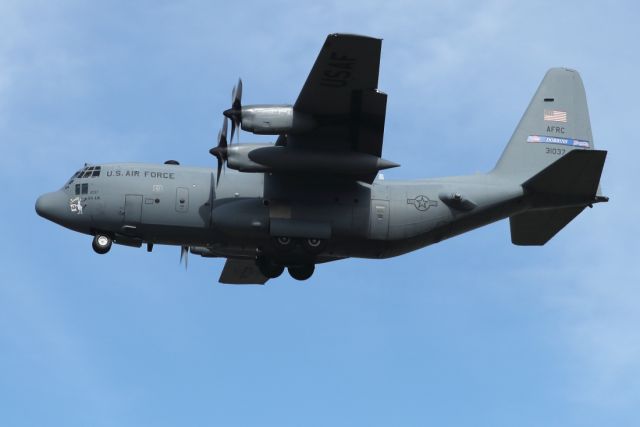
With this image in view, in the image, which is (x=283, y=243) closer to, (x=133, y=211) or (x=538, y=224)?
(x=133, y=211)

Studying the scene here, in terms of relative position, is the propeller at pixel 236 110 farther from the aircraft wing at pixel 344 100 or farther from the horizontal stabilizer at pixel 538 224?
the horizontal stabilizer at pixel 538 224

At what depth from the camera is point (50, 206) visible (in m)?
29.8

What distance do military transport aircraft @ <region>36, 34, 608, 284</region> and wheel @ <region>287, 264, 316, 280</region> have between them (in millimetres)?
29

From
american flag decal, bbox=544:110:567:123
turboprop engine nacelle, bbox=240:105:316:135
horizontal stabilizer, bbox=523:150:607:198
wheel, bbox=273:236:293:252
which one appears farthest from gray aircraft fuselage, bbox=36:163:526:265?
american flag decal, bbox=544:110:567:123

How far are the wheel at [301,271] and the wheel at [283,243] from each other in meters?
1.38

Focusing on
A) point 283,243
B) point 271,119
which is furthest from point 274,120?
point 283,243

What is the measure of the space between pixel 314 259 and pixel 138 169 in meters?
4.62

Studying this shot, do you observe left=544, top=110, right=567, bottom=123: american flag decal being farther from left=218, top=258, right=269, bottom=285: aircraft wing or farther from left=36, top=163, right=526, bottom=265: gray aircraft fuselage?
left=218, top=258, right=269, bottom=285: aircraft wing

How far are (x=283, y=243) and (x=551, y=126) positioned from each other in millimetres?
7814

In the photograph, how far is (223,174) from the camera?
29859 mm

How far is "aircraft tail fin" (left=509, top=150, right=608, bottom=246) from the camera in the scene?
96.8 feet

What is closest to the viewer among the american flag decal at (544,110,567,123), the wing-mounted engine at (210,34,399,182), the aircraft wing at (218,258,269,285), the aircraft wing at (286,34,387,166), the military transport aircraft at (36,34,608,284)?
the aircraft wing at (286,34,387,166)

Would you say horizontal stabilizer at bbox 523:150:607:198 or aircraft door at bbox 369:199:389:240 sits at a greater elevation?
horizontal stabilizer at bbox 523:150:607:198

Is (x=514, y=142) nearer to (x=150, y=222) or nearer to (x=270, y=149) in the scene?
(x=270, y=149)
